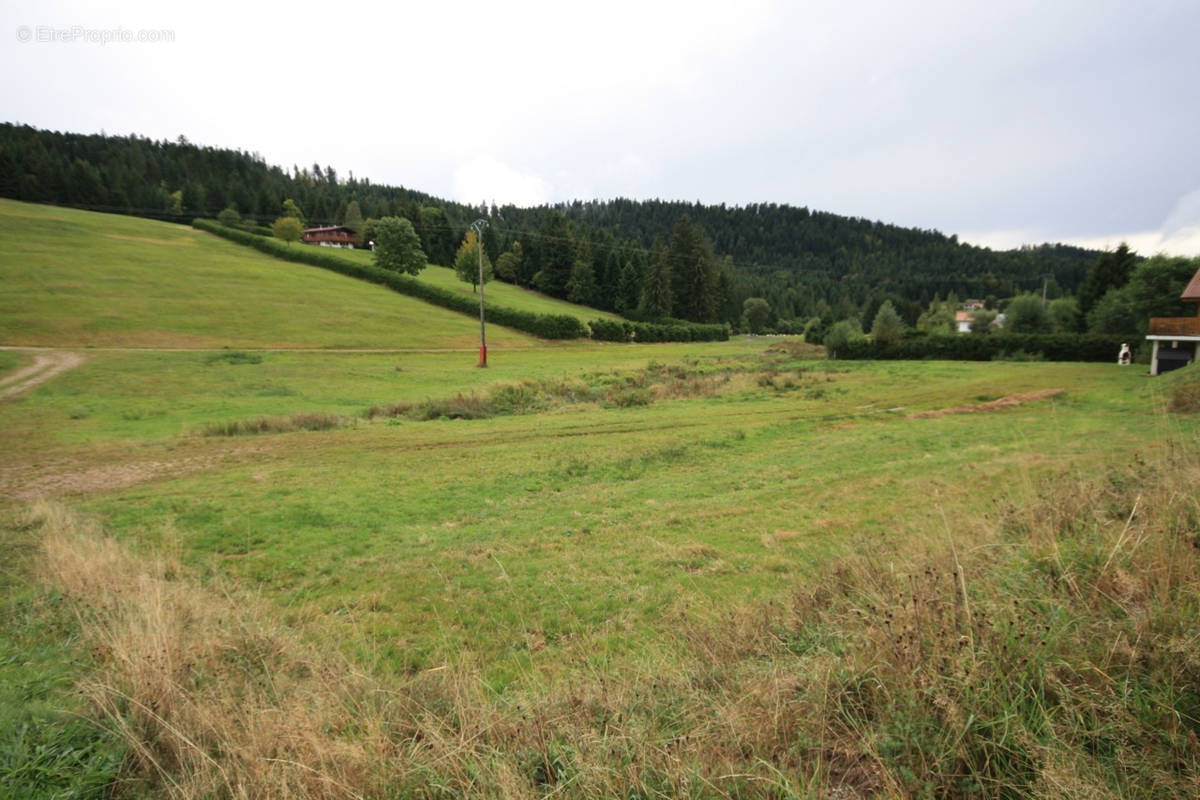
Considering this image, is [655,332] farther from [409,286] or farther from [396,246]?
[396,246]

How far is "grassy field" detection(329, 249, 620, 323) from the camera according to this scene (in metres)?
79.2

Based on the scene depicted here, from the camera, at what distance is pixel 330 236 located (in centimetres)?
11769

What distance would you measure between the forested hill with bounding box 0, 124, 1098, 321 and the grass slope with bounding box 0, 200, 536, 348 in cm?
2143

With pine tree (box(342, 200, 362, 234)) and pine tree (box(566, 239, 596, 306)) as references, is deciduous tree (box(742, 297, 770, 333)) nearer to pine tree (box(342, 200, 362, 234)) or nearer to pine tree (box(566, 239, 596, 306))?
pine tree (box(566, 239, 596, 306))

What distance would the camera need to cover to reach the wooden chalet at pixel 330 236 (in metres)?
117

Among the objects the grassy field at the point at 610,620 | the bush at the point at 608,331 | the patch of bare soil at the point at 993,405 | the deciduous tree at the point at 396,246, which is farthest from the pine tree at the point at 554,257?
the grassy field at the point at 610,620

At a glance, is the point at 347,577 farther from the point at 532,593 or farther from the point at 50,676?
the point at 50,676

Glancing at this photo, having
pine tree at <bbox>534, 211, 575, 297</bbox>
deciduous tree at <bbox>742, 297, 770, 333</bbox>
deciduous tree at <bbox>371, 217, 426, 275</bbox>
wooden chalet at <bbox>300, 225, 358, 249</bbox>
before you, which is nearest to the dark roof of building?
wooden chalet at <bbox>300, 225, 358, 249</bbox>

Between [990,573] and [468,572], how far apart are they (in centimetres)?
635

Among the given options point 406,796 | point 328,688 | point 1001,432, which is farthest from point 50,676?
point 1001,432

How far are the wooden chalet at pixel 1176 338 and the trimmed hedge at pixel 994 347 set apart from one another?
12594 mm

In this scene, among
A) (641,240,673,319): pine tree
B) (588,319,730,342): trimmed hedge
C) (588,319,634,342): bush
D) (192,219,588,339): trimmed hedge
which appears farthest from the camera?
(641,240,673,319): pine tree

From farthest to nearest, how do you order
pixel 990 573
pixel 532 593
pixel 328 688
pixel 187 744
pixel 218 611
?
pixel 532 593 < pixel 218 611 < pixel 990 573 < pixel 328 688 < pixel 187 744

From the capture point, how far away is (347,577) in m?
7.90
